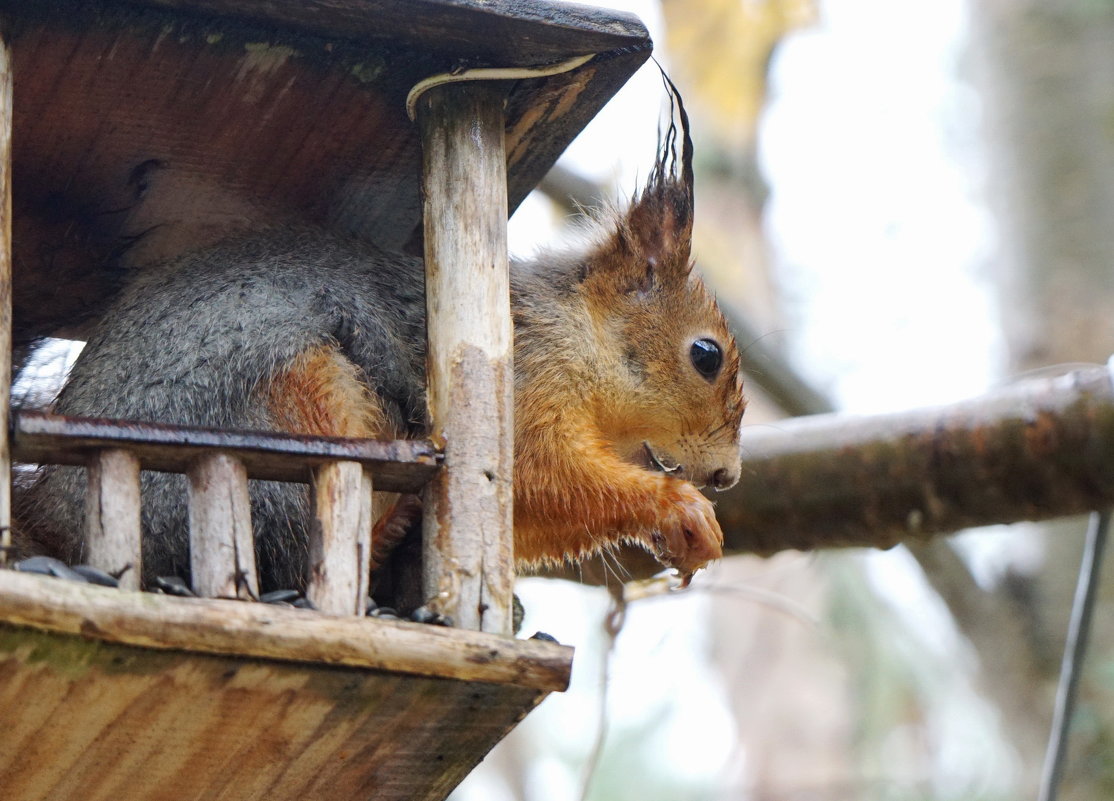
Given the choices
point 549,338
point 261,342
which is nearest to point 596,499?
point 549,338

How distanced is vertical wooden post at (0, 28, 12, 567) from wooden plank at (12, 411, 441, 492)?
0.02 meters

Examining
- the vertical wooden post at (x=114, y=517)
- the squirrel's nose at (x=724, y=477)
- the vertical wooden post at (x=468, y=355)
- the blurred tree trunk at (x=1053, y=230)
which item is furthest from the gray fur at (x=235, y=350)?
the blurred tree trunk at (x=1053, y=230)

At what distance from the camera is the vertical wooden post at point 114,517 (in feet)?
5.43

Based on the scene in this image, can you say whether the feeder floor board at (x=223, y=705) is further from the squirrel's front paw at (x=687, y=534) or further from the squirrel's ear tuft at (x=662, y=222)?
the squirrel's ear tuft at (x=662, y=222)

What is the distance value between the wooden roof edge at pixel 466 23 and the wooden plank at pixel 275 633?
894 millimetres

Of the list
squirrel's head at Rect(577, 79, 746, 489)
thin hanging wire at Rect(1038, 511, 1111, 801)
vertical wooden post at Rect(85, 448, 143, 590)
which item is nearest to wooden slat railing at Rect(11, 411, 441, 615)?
vertical wooden post at Rect(85, 448, 143, 590)

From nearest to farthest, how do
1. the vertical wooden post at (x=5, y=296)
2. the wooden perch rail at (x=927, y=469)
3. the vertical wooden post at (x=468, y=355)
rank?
the vertical wooden post at (x=5, y=296), the vertical wooden post at (x=468, y=355), the wooden perch rail at (x=927, y=469)

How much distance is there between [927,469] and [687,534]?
1.01 meters

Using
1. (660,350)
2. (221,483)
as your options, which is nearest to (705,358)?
(660,350)

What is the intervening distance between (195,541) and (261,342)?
0.55 metres

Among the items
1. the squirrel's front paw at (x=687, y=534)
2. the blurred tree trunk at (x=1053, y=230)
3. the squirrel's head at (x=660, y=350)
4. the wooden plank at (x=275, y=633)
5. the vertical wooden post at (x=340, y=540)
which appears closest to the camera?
the wooden plank at (x=275, y=633)

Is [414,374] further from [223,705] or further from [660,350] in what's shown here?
[223,705]

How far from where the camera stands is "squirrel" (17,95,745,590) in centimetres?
217

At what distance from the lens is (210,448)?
5.74 ft
